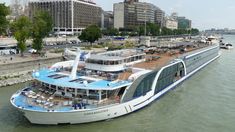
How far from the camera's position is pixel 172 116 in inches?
1098

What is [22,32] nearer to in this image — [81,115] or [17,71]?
[17,71]

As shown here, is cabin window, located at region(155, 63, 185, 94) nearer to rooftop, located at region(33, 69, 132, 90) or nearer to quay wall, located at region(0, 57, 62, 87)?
rooftop, located at region(33, 69, 132, 90)

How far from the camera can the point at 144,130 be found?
24125 mm

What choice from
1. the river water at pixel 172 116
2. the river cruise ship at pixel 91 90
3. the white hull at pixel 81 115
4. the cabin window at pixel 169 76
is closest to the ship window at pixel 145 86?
the river cruise ship at pixel 91 90

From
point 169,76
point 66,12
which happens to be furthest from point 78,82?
point 66,12

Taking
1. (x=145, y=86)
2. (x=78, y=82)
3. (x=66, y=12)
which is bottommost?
(x=145, y=86)

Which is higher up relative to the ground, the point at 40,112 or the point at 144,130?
the point at 40,112

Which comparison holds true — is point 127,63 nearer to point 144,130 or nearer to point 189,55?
point 144,130

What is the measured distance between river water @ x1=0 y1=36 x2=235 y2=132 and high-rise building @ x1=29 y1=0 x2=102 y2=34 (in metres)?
124

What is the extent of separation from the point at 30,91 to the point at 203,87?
2440 centimetres

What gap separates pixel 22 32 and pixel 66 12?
112 meters

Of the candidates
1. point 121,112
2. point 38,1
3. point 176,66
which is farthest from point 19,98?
point 38,1

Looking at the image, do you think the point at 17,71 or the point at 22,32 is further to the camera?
the point at 22,32

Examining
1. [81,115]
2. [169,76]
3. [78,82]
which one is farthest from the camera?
[169,76]
